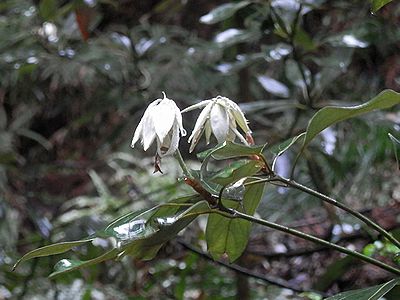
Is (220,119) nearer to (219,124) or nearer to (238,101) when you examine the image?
(219,124)

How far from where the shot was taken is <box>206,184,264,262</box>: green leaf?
1.86 feet

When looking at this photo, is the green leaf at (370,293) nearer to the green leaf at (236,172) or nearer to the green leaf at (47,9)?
the green leaf at (236,172)

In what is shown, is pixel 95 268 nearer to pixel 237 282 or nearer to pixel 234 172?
pixel 237 282

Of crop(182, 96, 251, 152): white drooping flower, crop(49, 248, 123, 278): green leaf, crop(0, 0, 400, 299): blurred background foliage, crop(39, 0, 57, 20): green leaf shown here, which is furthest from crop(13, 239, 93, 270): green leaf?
crop(39, 0, 57, 20): green leaf

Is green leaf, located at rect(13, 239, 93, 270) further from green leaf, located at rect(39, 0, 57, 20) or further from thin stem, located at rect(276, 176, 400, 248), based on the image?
green leaf, located at rect(39, 0, 57, 20)

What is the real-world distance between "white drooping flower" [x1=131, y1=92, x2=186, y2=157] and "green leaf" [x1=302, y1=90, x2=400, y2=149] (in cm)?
10

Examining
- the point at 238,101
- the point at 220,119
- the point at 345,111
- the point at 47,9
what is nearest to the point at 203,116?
the point at 220,119

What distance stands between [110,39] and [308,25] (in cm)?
64

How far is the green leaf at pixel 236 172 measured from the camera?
0.47 m

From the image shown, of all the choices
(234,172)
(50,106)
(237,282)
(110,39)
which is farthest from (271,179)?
(50,106)

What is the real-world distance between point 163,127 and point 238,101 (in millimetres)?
1024

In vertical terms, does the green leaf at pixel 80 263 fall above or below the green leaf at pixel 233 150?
below

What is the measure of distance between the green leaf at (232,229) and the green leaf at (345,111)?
8cm

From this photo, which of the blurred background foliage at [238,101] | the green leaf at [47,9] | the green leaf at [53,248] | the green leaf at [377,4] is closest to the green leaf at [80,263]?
the green leaf at [53,248]
